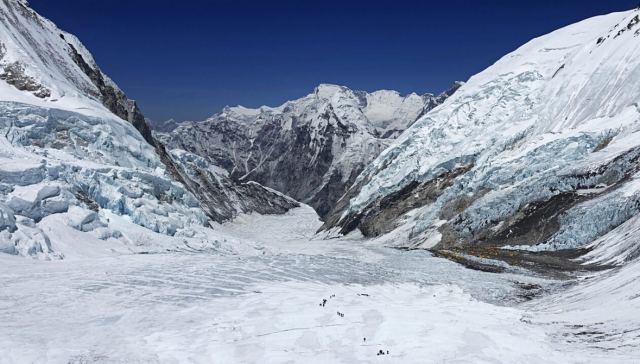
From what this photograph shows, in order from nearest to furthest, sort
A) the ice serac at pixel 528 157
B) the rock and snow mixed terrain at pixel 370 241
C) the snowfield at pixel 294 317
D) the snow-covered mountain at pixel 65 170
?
the snowfield at pixel 294 317 < the rock and snow mixed terrain at pixel 370 241 < the snow-covered mountain at pixel 65 170 < the ice serac at pixel 528 157

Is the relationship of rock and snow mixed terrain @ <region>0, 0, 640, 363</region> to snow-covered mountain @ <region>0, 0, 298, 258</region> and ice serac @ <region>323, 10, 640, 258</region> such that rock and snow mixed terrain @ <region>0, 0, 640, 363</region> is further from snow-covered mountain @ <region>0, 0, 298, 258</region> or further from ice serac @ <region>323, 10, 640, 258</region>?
ice serac @ <region>323, 10, 640, 258</region>

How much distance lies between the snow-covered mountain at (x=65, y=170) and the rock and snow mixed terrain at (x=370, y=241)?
240 millimetres

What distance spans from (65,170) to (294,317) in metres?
42.2

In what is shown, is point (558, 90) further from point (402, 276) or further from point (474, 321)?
point (474, 321)

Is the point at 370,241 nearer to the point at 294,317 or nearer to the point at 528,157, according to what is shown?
the point at 528,157

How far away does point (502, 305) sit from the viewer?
25.2 meters

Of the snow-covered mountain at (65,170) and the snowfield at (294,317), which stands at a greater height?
the snow-covered mountain at (65,170)

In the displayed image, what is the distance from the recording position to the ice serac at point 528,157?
59469mm

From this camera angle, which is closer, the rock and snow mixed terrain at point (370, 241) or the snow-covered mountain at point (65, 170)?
the rock and snow mixed terrain at point (370, 241)

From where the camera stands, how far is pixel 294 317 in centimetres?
2108

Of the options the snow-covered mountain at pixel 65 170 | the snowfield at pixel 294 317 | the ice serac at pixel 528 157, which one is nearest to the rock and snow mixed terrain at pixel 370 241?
the snowfield at pixel 294 317

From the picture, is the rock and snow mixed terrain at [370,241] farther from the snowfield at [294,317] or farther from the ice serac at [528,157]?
the ice serac at [528,157]

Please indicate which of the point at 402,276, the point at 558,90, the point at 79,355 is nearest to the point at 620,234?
the point at 402,276

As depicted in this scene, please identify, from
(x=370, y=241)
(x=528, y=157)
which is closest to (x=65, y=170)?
(x=528, y=157)
